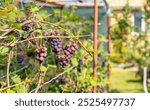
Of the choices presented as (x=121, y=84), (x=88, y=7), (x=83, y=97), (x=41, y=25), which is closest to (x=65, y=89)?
(x=41, y=25)

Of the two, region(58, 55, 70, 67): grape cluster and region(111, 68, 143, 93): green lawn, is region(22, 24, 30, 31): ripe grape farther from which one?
region(111, 68, 143, 93): green lawn

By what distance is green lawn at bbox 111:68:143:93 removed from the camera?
12539 mm

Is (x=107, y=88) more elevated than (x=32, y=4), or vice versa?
(x=32, y=4)

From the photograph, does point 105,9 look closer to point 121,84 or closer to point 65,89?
point 65,89

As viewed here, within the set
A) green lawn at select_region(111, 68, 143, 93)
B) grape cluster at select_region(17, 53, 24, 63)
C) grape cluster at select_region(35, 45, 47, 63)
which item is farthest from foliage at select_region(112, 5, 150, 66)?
grape cluster at select_region(35, 45, 47, 63)

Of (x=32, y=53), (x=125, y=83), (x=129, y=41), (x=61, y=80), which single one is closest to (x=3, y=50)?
(x=32, y=53)

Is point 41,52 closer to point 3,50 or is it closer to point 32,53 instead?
point 3,50

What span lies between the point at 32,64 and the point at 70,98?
4.49 ft

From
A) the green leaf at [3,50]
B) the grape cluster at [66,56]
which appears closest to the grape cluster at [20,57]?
the grape cluster at [66,56]

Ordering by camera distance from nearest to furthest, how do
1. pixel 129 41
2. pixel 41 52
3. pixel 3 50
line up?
pixel 3 50 < pixel 41 52 < pixel 129 41

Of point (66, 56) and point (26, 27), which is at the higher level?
point (26, 27)

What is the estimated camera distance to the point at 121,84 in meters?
14.2

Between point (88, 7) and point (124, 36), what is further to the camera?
point (124, 36)

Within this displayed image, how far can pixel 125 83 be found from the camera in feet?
47.5
